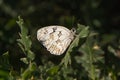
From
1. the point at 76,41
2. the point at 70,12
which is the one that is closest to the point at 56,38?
the point at 76,41

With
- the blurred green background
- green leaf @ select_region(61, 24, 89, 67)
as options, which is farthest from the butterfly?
the blurred green background

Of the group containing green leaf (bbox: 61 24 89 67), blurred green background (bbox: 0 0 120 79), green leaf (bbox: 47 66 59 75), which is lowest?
green leaf (bbox: 47 66 59 75)

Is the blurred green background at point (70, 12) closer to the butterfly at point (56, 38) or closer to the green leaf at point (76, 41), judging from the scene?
the butterfly at point (56, 38)

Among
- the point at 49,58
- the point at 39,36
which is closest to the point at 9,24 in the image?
the point at 49,58

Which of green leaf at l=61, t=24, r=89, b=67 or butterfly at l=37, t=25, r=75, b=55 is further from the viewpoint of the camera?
butterfly at l=37, t=25, r=75, b=55

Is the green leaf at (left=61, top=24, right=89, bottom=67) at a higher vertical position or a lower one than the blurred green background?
lower

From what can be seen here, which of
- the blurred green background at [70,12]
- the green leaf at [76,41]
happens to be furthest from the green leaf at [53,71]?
the blurred green background at [70,12]

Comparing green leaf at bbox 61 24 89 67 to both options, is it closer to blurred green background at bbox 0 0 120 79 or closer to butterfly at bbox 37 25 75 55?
butterfly at bbox 37 25 75 55

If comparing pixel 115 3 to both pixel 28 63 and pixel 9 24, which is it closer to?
pixel 9 24

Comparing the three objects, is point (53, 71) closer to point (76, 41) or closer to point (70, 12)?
point (76, 41)
